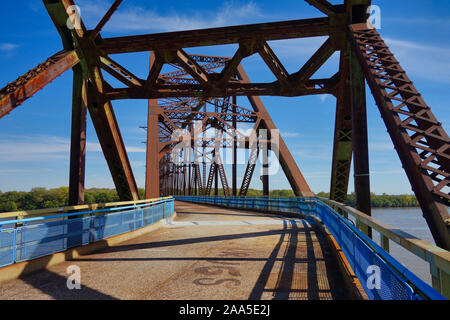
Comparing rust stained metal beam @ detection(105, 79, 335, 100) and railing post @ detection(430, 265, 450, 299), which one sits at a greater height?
rust stained metal beam @ detection(105, 79, 335, 100)

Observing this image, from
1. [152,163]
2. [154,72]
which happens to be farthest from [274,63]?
[152,163]

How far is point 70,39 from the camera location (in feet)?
31.0

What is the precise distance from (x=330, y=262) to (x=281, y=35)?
20.8ft

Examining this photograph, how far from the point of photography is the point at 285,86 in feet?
33.7

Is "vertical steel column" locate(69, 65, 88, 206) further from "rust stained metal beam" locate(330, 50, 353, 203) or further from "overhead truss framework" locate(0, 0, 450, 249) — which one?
"rust stained metal beam" locate(330, 50, 353, 203)

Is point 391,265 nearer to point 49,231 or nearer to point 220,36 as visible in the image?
point 49,231

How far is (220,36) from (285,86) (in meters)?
2.72

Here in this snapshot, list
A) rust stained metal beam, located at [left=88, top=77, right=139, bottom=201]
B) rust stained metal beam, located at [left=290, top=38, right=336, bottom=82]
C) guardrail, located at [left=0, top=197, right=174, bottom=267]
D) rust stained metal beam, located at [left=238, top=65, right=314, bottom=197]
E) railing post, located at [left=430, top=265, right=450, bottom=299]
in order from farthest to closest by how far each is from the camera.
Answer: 1. rust stained metal beam, located at [left=238, top=65, right=314, bottom=197]
2. rust stained metal beam, located at [left=88, top=77, right=139, bottom=201]
3. rust stained metal beam, located at [left=290, top=38, right=336, bottom=82]
4. guardrail, located at [left=0, top=197, right=174, bottom=267]
5. railing post, located at [left=430, top=265, right=450, bottom=299]

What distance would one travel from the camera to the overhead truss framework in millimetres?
4961

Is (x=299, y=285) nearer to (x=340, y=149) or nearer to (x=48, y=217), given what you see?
(x=48, y=217)

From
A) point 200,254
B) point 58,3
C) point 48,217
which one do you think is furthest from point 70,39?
point 200,254

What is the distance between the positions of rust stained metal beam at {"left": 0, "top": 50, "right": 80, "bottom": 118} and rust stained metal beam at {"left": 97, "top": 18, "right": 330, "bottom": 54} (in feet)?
4.95

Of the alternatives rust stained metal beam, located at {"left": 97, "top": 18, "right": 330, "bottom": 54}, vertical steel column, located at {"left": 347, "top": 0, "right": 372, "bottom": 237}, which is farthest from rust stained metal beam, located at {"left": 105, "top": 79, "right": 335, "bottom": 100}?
vertical steel column, located at {"left": 347, "top": 0, "right": 372, "bottom": 237}

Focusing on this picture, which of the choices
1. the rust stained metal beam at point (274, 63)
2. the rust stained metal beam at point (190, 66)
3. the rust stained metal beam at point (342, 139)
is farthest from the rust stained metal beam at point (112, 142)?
the rust stained metal beam at point (342, 139)
